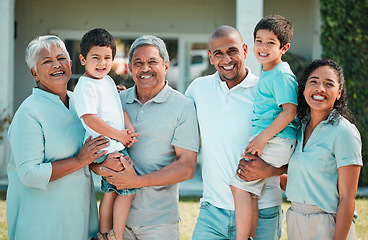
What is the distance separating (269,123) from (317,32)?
5462mm

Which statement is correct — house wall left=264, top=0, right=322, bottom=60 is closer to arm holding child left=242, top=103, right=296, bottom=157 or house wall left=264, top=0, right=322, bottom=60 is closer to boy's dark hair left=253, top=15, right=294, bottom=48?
boy's dark hair left=253, top=15, right=294, bottom=48

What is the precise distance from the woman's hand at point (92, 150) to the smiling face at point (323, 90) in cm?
125

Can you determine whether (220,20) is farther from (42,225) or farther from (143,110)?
(42,225)

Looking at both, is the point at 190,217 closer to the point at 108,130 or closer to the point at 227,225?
the point at 227,225

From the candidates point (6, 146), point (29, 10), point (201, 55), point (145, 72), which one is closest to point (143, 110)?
point (145, 72)

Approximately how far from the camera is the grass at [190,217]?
16.0 ft

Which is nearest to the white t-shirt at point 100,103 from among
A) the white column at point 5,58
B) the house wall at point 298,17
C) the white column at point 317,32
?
the white column at point 5,58

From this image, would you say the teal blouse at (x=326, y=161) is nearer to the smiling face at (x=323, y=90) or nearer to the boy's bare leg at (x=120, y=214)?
the smiling face at (x=323, y=90)

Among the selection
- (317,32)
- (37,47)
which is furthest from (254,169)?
(317,32)

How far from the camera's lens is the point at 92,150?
2.56 metres

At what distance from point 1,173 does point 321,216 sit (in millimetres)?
6207

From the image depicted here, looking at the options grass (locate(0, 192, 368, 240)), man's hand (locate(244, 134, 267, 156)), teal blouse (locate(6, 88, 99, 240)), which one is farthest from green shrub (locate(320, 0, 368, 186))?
teal blouse (locate(6, 88, 99, 240))

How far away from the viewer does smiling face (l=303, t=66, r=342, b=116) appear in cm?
248

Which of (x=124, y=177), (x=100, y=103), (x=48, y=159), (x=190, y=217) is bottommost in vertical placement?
(x=190, y=217)
